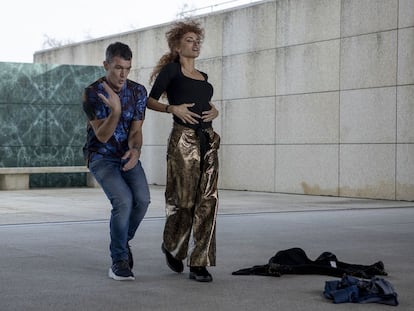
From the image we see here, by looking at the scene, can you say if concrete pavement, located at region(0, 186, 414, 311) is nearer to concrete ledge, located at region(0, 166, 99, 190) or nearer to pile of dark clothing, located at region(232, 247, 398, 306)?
pile of dark clothing, located at region(232, 247, 398, 306)

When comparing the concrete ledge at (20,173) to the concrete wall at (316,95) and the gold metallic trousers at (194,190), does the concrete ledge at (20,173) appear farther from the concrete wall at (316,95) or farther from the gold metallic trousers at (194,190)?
the gold metallic trousers at (194,190)

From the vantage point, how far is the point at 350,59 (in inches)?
687

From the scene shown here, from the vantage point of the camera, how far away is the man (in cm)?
658

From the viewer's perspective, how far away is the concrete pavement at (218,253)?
589 cm

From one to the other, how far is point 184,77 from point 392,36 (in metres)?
10.5

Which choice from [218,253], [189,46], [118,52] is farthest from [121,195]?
[218,253]

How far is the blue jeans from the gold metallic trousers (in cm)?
26

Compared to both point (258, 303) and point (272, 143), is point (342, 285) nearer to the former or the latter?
point (258, 303)

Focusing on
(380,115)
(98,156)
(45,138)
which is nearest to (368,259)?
(98,156)

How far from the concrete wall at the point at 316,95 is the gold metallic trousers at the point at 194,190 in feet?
32.8

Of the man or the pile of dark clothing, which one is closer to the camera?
the pile of dark clothing

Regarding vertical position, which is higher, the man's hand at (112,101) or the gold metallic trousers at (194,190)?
the man's hand at (112,101)

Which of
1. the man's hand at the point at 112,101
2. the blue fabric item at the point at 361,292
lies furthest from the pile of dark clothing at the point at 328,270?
the man's hand at the point at 112,101

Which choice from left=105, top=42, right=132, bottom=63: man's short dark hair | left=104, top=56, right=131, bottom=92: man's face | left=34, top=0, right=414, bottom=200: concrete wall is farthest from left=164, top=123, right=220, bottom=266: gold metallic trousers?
left=34, top=0, right=414, bottom=200: concrete wall
